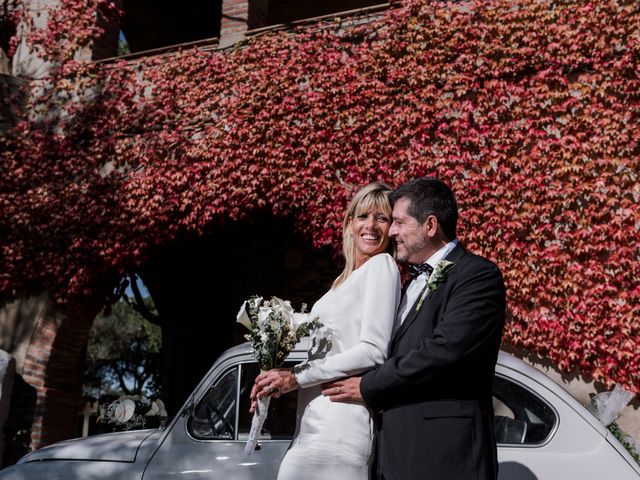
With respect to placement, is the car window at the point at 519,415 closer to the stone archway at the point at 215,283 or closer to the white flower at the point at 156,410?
the white flower at the point at 156,410

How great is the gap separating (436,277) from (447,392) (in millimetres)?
420

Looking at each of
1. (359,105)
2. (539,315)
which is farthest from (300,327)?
(359,105)

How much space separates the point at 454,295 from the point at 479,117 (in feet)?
16.5

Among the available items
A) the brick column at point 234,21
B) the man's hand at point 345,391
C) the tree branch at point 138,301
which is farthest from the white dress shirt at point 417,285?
the tree branch at point 138,301

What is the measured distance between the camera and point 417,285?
96.7 inches

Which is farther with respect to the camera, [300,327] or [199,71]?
[199,71]

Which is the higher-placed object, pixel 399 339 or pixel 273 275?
pixel 273 275

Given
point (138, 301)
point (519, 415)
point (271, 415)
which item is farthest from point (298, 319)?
point (138, 301)

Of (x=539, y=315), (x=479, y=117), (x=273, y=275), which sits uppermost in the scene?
(x=479, y=117)

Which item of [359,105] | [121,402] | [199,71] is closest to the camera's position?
[121,402]

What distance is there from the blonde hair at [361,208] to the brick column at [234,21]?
6293 millimetres

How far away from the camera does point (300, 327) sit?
2486mm

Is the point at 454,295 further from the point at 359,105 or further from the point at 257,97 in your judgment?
the point at 257,97

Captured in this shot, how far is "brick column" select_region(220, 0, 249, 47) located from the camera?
8375 mm
